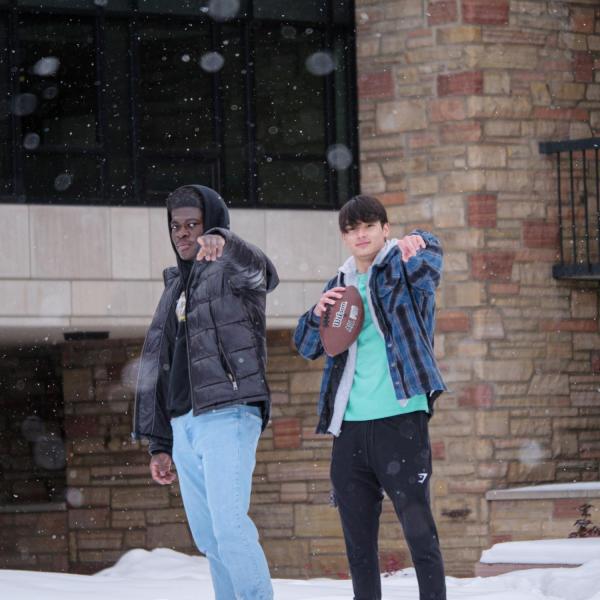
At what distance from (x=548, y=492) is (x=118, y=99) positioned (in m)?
4.82

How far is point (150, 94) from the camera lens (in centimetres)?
1153

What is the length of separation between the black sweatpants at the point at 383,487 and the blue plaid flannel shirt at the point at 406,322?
13 cm

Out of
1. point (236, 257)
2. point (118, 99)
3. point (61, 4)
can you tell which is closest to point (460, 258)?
point (118, 99)

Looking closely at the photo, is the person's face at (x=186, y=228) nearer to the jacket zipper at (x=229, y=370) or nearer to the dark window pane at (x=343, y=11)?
the jacket zipper at (x=229, y=370)

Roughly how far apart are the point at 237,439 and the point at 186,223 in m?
0.81

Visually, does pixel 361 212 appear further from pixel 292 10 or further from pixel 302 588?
pixel 292 10

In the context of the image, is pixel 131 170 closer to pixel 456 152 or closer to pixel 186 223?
pixel 456 152

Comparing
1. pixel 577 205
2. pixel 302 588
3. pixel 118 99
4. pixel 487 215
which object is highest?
pixel 118 99

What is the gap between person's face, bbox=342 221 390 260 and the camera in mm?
4977

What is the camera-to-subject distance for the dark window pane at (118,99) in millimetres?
11312

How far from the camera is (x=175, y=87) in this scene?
38.1ft

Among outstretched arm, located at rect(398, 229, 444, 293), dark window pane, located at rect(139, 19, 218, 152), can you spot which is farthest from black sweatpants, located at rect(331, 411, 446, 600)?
dark window pane, located at rect(139, 19, 218, 152)

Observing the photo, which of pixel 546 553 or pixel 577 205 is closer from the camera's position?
pixel 546 553

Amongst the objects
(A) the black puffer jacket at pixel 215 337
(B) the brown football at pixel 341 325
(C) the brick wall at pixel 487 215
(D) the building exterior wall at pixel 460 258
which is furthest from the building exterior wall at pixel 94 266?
(B) the brown football at pixel 341 325
